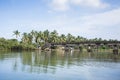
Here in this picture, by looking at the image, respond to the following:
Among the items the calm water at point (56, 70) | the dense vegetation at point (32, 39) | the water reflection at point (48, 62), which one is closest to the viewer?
the calm water at point (56, 70)

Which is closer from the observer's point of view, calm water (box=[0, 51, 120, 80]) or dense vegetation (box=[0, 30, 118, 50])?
calm water (box=[0, 51, 120, 80])

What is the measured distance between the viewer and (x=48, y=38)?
507ft

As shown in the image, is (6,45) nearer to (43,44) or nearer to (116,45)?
(43,44)

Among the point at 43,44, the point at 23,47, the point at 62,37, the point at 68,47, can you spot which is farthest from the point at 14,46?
the point at 62,37

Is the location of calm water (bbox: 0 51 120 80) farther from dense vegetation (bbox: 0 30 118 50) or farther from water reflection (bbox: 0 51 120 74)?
dense vegetation (bbox: 0 30 118 50)

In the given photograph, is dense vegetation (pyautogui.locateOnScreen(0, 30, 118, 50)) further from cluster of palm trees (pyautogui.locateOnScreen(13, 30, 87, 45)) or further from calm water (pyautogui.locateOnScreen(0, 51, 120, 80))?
calm water (pyautogui.locateOnScreen(0, 51, 120, 80))

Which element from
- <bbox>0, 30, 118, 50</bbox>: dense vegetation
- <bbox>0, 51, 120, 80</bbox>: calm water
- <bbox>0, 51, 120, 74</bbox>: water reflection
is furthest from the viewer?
<bbox>0, 30, 118, 50</bbox>: dense vegetation

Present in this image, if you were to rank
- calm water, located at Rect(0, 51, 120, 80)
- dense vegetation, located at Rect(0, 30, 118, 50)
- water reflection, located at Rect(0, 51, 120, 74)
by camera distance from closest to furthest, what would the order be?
calm water, located at Rect(0, 51, 120, 80), water reflection, located at Rect(0, 51, 120, 74), dense vegetation, located at Rect(0, 30, 118, 50)

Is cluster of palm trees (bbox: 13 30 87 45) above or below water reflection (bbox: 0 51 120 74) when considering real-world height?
above

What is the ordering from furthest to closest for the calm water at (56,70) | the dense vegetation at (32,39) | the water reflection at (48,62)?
the dense vegetation at (32,39) < the water reflection at (48,62) < the calm water at (56,70)

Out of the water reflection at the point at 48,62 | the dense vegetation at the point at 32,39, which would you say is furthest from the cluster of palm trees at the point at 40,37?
the water reflection at the point at 48,62

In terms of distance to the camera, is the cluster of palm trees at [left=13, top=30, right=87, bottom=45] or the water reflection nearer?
the water reflection

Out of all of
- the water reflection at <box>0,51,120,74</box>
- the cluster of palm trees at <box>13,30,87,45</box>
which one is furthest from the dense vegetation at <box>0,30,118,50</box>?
the water reflection at <box>0,51,120,74</box>

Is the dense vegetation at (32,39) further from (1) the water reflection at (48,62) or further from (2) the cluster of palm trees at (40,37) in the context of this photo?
(1) the water reflection at (48,62)
